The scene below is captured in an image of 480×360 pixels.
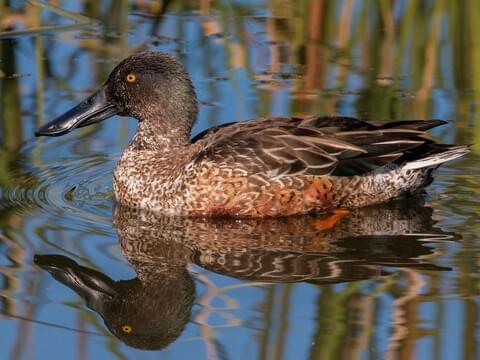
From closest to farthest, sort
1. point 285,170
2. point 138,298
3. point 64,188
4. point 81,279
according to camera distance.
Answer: point 138,298
point 81,279
point 285,170
point 64,188

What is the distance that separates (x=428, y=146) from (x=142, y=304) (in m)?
2.65

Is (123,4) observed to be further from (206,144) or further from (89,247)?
(89,247)

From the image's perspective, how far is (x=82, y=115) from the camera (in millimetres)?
8977

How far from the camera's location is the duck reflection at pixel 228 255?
6.86m

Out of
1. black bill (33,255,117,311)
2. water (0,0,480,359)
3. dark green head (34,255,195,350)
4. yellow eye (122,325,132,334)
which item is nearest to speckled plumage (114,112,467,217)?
water (0,0,480,359)

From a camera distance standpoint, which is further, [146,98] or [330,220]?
[146,98]

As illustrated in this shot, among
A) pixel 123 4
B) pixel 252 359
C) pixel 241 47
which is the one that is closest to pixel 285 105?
pixel 241 47

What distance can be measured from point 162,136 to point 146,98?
0.91 feet

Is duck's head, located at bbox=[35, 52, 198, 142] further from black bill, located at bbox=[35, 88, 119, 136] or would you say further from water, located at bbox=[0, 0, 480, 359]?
water, located at bbox=[0, 0, 480, 359]

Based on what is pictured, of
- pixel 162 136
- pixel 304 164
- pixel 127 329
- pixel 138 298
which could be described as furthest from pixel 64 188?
pixel 127 329

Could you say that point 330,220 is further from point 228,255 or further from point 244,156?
point 228,255

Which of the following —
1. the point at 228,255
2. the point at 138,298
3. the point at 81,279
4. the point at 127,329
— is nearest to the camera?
the point at 127,329

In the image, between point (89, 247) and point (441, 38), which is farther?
point (441, 38)

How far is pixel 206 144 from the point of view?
28.6 feet
